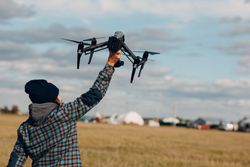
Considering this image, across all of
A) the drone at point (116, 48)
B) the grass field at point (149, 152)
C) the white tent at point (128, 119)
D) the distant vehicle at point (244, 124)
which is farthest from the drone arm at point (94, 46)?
the white tent at point (128, 119)

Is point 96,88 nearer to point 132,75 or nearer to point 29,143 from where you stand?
point 132,75

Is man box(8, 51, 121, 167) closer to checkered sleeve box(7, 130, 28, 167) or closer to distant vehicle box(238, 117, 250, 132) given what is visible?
checkered sleeve box(7, 130, 28, 167)

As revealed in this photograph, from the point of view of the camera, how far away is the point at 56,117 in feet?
16.1

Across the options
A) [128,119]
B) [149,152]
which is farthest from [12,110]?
[149,152]

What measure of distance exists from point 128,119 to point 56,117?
412ft

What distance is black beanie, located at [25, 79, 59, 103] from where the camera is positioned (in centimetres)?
488

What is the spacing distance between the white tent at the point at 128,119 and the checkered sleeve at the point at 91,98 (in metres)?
125

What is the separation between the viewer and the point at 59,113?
16.1 ft

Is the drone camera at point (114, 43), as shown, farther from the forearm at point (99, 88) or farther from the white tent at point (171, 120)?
the white tent at point (171, 120)

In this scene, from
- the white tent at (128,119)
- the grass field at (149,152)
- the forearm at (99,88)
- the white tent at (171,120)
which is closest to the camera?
the forearm at (99,88)

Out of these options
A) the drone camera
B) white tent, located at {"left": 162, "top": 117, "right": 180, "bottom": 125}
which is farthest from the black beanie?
white tent, located at {"left": 162, "top": 117, "right": 180, "bottom": 125}

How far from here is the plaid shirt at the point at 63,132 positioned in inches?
191

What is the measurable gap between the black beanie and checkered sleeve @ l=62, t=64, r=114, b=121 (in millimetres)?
138

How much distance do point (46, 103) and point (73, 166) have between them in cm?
56
